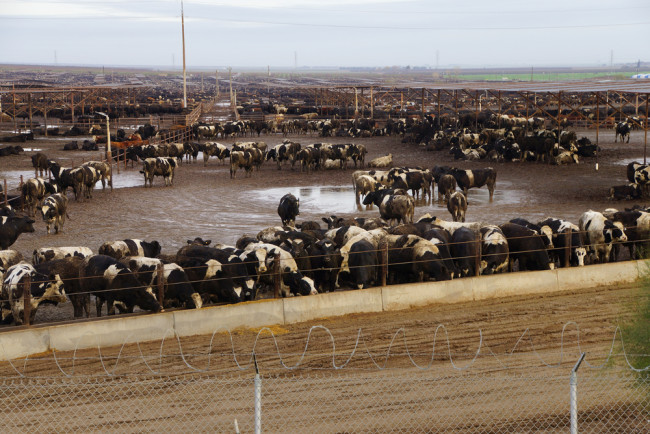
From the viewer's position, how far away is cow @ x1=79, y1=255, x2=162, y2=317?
514 inches

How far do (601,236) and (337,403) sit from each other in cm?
1037

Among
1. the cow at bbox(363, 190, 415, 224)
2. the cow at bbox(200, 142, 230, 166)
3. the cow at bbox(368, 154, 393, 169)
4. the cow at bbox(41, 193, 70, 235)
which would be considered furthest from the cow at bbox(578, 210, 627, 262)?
the cow at bbox(200, 142, 230, 166)


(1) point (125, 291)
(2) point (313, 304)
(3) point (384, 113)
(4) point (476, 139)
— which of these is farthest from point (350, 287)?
(3) point (384, 113)

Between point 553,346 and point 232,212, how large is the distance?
1424 cm

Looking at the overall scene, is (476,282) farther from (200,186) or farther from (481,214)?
(200,186)

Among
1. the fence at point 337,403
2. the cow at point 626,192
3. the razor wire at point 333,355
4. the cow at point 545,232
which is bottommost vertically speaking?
the razor wire at point 333,355

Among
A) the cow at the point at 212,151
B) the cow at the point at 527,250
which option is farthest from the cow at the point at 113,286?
the cow at the point at 212,151

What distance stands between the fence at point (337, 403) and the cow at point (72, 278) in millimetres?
3353

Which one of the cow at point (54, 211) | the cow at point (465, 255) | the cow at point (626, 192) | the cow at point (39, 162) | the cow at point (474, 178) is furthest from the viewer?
the cow at point (39, 162)

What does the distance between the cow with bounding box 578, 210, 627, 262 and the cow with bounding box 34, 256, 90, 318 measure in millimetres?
10539

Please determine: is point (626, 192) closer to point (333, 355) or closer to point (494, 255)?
point (494, 255)

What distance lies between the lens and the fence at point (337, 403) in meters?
8.47

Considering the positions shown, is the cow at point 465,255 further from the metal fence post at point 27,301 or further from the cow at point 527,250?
the metal fence post at point 27,301

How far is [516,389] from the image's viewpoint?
30.7ft
